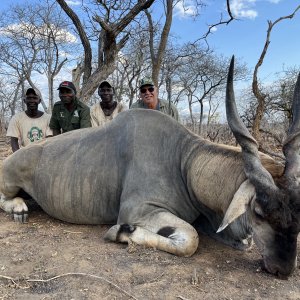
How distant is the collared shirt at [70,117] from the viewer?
5539 millimetres

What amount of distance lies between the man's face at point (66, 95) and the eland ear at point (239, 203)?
11.0 ft

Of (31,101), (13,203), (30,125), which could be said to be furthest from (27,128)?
(13,203)

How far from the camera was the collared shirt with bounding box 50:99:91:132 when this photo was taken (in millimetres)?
5539

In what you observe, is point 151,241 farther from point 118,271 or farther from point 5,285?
point 5,285

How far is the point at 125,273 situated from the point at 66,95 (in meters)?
3.32

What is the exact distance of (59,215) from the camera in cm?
398

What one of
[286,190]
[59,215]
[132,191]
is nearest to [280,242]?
[286,190]

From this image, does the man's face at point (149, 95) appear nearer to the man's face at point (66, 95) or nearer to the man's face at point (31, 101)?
the man's face at point (66, 95)

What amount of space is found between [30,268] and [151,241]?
856 millimetres

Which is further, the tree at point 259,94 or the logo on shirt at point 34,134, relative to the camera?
the tree at point 259,94

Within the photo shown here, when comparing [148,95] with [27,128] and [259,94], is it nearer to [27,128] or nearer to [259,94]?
[27,128]

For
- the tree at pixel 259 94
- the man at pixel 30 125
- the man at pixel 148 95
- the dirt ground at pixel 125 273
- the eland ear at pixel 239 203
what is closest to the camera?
the dirt ground at pixel 125 273

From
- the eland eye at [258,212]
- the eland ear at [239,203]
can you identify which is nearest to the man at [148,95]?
the eland ear at [239,203]

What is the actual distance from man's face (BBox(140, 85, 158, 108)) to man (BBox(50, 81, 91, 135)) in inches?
31.0
